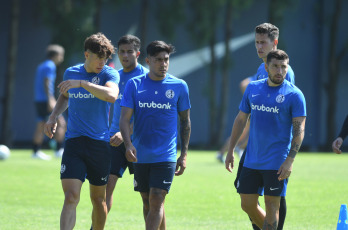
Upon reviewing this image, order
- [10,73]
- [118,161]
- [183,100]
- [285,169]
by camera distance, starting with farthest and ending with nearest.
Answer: [10,73] < [118,161] < [183,100] < [285,169]

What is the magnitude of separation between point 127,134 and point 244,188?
141cm

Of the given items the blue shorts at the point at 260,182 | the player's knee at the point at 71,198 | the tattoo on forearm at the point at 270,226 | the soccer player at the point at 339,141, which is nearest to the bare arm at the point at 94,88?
the player's knee at the point at 71,198

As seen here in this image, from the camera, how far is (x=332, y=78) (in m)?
26.6

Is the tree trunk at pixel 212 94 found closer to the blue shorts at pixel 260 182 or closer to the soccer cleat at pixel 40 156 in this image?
the soccer cleat at pixel 40 156

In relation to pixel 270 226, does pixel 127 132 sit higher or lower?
higher

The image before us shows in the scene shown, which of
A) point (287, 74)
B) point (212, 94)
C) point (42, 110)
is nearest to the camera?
A: point (287, 74)

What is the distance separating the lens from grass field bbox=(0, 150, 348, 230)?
916 centimetres

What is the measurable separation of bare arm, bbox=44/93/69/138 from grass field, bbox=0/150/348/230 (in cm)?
172

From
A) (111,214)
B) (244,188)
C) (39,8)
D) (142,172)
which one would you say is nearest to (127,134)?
(142,172)

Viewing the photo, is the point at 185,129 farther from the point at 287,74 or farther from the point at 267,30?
the point at 267,30

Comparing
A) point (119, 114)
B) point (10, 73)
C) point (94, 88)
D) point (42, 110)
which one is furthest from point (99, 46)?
point (10, 73)

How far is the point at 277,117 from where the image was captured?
23.5ft

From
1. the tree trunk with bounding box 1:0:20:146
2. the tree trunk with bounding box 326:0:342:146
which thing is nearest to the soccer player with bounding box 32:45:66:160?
the tree trunk with bounding box 1:0:20:146

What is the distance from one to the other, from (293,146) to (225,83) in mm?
19165
